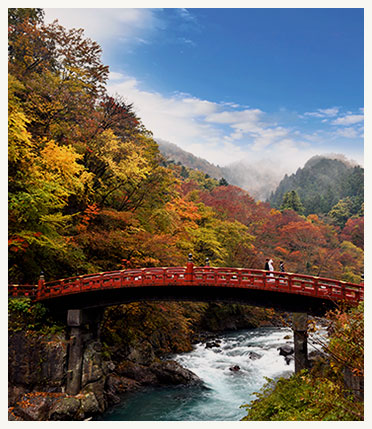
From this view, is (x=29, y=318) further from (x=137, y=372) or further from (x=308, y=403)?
(x=308, y=403)

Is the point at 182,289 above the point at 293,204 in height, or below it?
below

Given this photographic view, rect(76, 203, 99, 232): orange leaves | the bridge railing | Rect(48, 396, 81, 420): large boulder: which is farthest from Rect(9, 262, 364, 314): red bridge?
Rect(48, 396, 81, 420): large boulder

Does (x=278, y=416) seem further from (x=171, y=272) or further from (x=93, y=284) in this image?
(x=93, y=284)

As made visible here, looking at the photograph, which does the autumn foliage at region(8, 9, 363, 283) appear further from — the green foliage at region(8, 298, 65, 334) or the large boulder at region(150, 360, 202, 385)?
the large boulder at region(150, 360, 202, 385)

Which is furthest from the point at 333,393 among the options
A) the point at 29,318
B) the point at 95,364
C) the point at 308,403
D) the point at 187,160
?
the point at 187,160

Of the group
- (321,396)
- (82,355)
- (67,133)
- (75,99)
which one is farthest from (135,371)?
(75,99)
